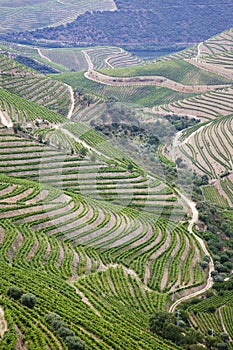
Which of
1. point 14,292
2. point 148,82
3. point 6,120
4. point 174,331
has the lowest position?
point 148,82

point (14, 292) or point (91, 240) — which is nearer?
point (14, 292)

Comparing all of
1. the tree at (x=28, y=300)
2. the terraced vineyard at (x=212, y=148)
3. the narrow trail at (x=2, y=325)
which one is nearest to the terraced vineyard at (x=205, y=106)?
the terraced vineyard at (x=212, y=148)

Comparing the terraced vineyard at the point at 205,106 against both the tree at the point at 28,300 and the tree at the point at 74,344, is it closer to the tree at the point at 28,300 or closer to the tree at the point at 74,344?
the tree at the point at 28,300

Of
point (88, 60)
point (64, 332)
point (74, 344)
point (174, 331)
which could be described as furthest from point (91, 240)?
point (88, 60)

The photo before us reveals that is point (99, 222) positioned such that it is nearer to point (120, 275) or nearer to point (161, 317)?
point (120, 275)

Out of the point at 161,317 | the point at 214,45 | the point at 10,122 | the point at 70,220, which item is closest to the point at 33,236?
the point at 70,220

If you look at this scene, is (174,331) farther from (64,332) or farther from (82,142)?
(82,142)
